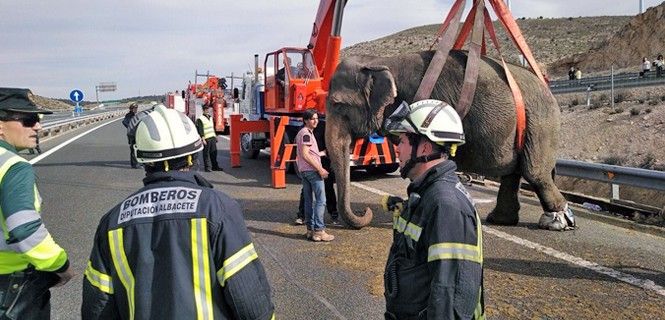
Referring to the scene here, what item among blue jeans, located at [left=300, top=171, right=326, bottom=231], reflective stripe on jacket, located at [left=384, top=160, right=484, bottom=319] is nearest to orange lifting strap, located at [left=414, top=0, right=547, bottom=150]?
blue jeans, located at [left=300, top=171, right=326, bottom=231]

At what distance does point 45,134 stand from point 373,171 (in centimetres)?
1886

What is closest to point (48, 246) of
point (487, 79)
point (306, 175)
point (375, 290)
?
point (375, 290)

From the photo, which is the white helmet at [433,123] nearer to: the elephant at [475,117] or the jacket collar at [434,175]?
the jacket collar at [434,175]

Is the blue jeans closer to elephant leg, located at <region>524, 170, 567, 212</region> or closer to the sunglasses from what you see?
elephant leg, located at <region>524, 170, 567, 212</region>

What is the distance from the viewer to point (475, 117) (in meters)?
6.77

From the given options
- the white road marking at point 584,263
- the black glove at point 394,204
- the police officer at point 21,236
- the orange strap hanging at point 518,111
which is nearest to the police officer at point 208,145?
the white road marking at point 584,263

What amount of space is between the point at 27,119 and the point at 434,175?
232cm

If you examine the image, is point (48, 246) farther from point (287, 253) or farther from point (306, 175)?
point (306, 175)

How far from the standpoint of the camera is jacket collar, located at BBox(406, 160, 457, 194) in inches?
102

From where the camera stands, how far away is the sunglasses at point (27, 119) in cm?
321

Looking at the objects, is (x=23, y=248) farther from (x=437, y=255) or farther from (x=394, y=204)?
A: (x=437, y=255)

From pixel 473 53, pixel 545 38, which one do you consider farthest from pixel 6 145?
pixel 545 38

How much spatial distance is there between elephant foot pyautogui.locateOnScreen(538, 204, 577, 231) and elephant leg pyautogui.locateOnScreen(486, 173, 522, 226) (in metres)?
0.38

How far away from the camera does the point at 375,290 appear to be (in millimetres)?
5234
